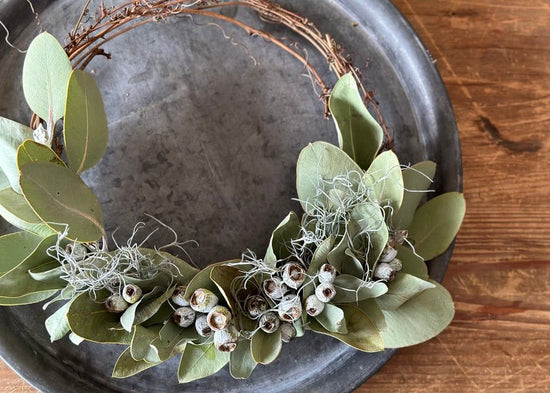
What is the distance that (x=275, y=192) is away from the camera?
2.20 ft

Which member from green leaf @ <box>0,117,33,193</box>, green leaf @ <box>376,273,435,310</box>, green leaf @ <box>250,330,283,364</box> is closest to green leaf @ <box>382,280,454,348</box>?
green leaf @ <box>376,273,435,310</box>

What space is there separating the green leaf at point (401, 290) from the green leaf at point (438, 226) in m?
0.07

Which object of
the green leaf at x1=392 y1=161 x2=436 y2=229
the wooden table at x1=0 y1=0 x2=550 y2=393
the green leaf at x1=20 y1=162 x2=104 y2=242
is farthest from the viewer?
the wooden table at x1=0 y1=0 x2=550 y2=393

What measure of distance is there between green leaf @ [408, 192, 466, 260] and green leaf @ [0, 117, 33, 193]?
0.40 m

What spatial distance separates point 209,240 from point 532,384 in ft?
1.45

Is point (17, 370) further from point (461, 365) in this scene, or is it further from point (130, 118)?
point (461, 365)

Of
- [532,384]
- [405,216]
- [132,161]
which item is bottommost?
[532,384]

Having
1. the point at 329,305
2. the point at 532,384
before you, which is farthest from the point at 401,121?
the point at 532,384

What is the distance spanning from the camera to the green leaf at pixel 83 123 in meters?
0.53

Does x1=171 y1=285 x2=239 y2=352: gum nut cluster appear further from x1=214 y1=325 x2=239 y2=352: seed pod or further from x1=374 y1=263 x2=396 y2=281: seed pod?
x1=374 y1=263 x2=396 y2=281: seed pod

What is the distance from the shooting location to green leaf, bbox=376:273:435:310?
0.55 metres

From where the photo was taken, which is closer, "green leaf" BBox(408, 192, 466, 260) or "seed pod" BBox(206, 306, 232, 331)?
"seed pod" BBox(206, 306, 232, 331)

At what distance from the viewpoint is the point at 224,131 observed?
676mm

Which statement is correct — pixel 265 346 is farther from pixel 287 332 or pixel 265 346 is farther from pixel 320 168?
pixel 320 168
